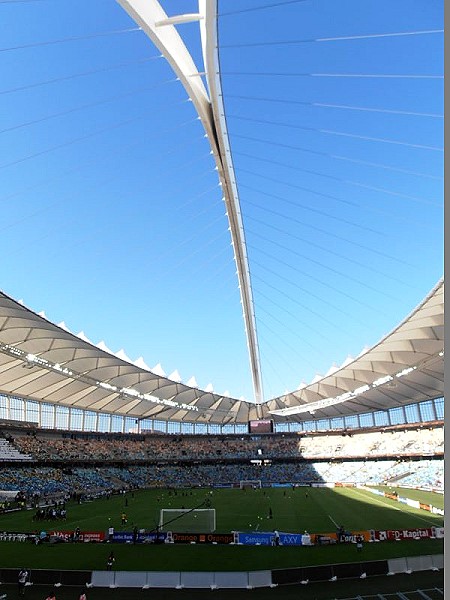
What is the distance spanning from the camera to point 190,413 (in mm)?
101500

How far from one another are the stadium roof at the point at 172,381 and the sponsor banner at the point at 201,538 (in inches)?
826

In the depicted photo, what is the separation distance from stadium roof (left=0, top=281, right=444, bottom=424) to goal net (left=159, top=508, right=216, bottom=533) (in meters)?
19.8

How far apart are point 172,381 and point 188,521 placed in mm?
35953

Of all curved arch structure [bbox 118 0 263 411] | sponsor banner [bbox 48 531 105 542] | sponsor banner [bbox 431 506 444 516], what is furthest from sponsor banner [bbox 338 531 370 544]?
curved arch structure [bbox 118 0 263 411]

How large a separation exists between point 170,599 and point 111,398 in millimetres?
66218

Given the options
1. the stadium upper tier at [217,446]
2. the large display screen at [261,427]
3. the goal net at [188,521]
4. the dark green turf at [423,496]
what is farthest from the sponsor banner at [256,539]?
the large display screen at [261,427]

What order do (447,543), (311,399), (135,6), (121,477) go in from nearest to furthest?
(447,543) < (135,6) < (121,477) < (311,399)

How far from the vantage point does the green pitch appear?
24.9 m

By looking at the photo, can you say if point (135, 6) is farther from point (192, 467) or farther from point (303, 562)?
point (192, 467)

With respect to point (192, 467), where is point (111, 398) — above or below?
above

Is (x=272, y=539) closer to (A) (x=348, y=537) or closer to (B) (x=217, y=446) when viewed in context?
(A) (x=348, y=537)

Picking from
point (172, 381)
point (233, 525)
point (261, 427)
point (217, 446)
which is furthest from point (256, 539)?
point (217, 446)

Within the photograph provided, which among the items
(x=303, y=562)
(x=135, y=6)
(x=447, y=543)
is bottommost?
(x=303, y=562)

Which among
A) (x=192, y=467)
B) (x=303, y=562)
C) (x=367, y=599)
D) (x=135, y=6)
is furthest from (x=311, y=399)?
(x=135, y=6)
